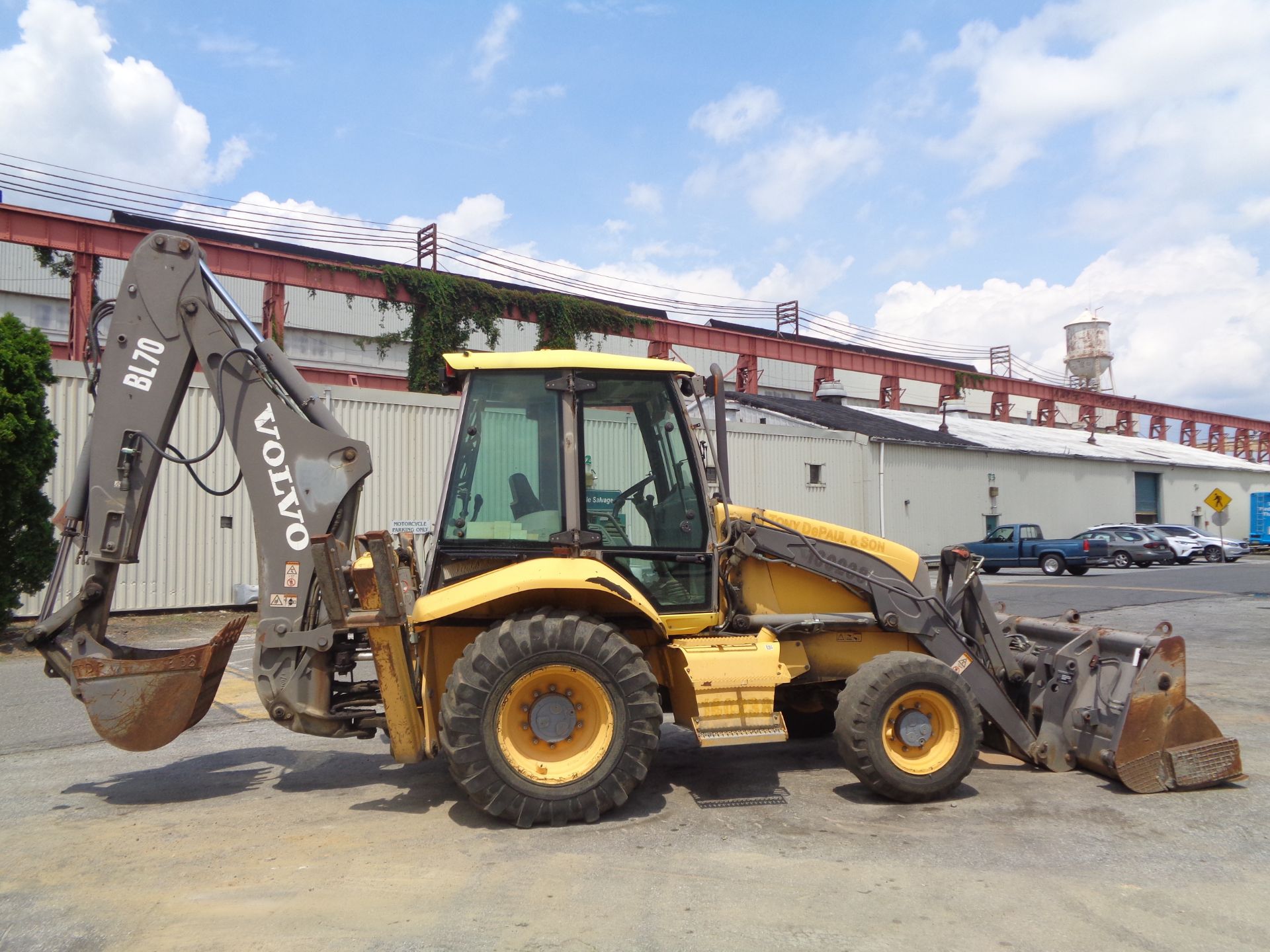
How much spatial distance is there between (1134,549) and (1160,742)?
94.2ft

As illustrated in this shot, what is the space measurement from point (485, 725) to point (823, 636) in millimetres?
2249

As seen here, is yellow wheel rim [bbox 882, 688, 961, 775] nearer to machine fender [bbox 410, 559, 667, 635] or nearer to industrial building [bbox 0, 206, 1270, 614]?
machine fender [bbox 410, 559, 667, 635]

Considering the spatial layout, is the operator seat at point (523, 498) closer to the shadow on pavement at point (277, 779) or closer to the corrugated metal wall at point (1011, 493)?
the shadow on pavement at point (277, 779)

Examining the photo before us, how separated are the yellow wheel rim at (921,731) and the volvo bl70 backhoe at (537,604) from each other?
14mm

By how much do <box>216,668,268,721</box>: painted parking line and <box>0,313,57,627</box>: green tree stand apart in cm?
392

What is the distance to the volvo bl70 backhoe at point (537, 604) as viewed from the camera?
16.6 feet

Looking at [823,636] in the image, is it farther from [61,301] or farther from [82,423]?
[61,301]

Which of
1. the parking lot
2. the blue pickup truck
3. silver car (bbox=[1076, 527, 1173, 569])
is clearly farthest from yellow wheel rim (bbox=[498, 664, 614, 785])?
silver car (bbox=[1076, 527, 1173, 569])

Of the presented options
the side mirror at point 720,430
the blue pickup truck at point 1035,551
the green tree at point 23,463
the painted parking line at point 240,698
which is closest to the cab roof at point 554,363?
the side mirror at point 720,430

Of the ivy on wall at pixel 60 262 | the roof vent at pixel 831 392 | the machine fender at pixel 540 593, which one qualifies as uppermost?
the ivy on wall at pixel 60 262

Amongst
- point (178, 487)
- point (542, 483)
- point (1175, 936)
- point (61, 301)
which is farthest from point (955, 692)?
point (61, 301)

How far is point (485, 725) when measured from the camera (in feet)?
16.1

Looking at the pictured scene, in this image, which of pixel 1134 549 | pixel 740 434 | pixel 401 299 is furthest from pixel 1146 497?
pixel 401 299

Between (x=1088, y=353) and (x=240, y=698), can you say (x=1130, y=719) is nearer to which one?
(x=240, y=698)
